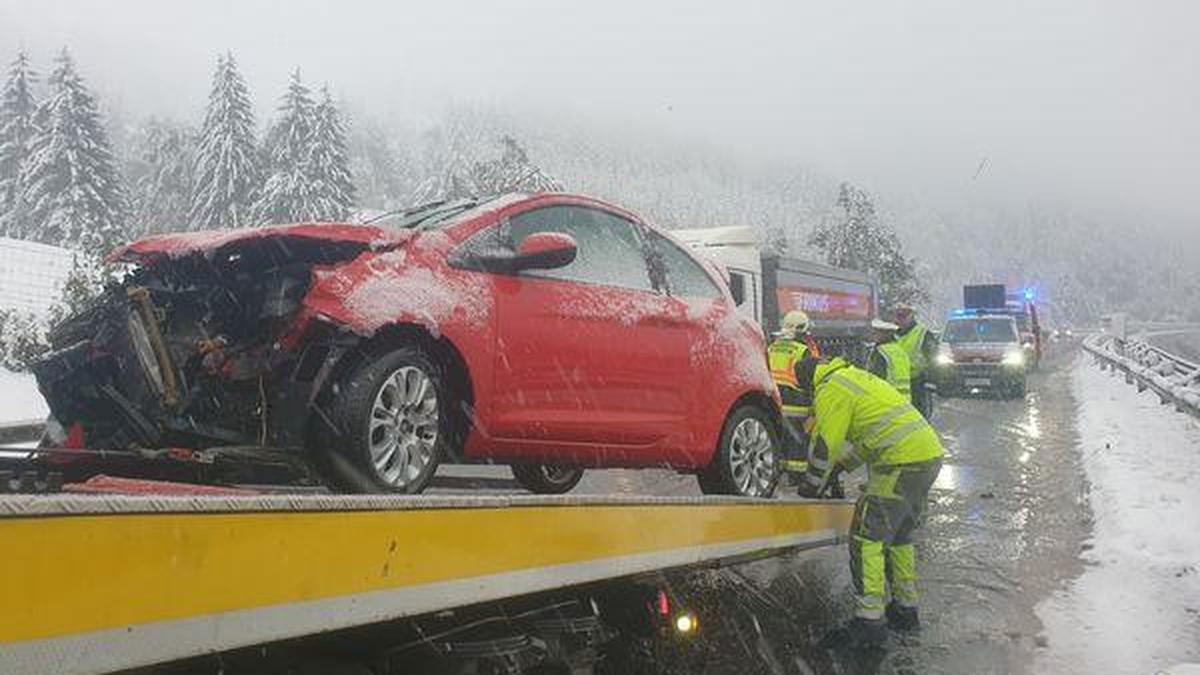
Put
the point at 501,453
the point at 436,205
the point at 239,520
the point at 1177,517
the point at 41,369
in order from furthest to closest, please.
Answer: the point at 1177,517 → the point at 436,205 → the point at 501,453 → the point at 41,369 → the point at 239,520

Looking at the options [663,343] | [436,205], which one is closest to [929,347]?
[663,343]

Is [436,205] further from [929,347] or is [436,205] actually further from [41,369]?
[929,347]

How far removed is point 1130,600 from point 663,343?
348 cm

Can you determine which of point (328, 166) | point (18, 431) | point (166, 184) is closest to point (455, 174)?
point (328, 166)

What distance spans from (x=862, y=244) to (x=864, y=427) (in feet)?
162

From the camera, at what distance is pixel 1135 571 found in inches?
269

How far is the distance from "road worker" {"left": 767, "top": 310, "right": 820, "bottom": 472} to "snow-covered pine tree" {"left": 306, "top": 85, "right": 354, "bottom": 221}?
38.7 meters

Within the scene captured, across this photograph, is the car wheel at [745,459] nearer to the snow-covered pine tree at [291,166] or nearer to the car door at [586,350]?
the car door at [586,350]

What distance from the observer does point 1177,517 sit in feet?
26.3

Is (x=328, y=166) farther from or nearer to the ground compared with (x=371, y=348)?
farther from the ground

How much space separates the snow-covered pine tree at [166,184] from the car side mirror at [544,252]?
58.2m

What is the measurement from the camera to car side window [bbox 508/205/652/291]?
465 centimetres

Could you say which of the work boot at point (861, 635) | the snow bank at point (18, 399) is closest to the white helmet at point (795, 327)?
the work boot at point (861, 635)

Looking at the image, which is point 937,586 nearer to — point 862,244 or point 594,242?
point 594,242
